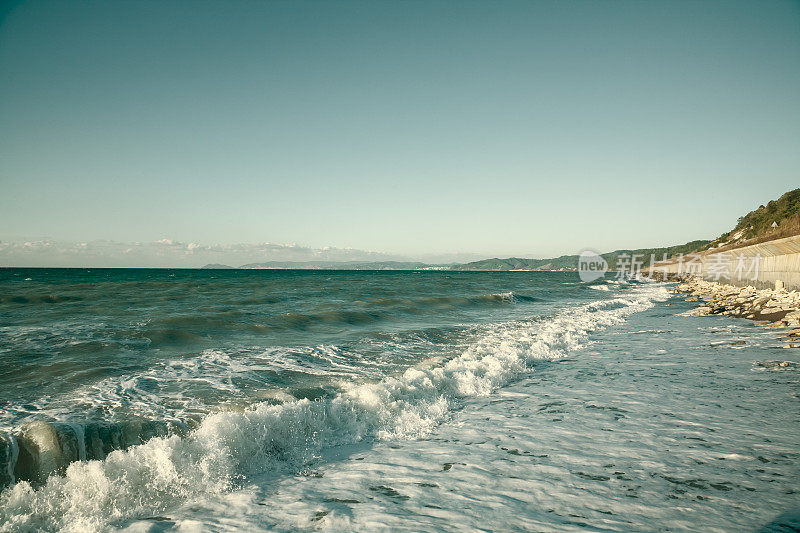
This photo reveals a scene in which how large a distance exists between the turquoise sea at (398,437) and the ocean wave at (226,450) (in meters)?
0.02

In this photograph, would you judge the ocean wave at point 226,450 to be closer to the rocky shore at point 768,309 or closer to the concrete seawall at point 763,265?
the rocky shore at point 768,309

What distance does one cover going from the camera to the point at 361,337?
13.1 m

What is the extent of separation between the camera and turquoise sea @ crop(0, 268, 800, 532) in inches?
135

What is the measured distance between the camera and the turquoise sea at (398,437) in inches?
135

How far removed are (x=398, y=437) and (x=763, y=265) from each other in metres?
26.3

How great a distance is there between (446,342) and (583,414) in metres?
6.66

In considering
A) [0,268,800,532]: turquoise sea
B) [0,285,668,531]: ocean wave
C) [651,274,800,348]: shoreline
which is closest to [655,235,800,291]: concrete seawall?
[651,274,800,348]: shoreline

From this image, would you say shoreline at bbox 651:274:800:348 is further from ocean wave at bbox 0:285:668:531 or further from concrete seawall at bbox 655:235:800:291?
ocean wave at bbox 0:285:668:531

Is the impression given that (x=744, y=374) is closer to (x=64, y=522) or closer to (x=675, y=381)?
(x=675, y=381)

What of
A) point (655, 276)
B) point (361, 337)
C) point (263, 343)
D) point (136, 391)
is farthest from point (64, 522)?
point (655, 276)

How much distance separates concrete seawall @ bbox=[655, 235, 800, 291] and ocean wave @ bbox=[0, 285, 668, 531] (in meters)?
18.1

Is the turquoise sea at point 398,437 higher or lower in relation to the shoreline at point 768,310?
lower

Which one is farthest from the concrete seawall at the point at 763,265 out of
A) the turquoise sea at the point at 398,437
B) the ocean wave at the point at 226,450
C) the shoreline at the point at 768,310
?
the ocean wave at the point at 226,450

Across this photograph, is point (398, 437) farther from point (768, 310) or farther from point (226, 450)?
point (768, 310)
